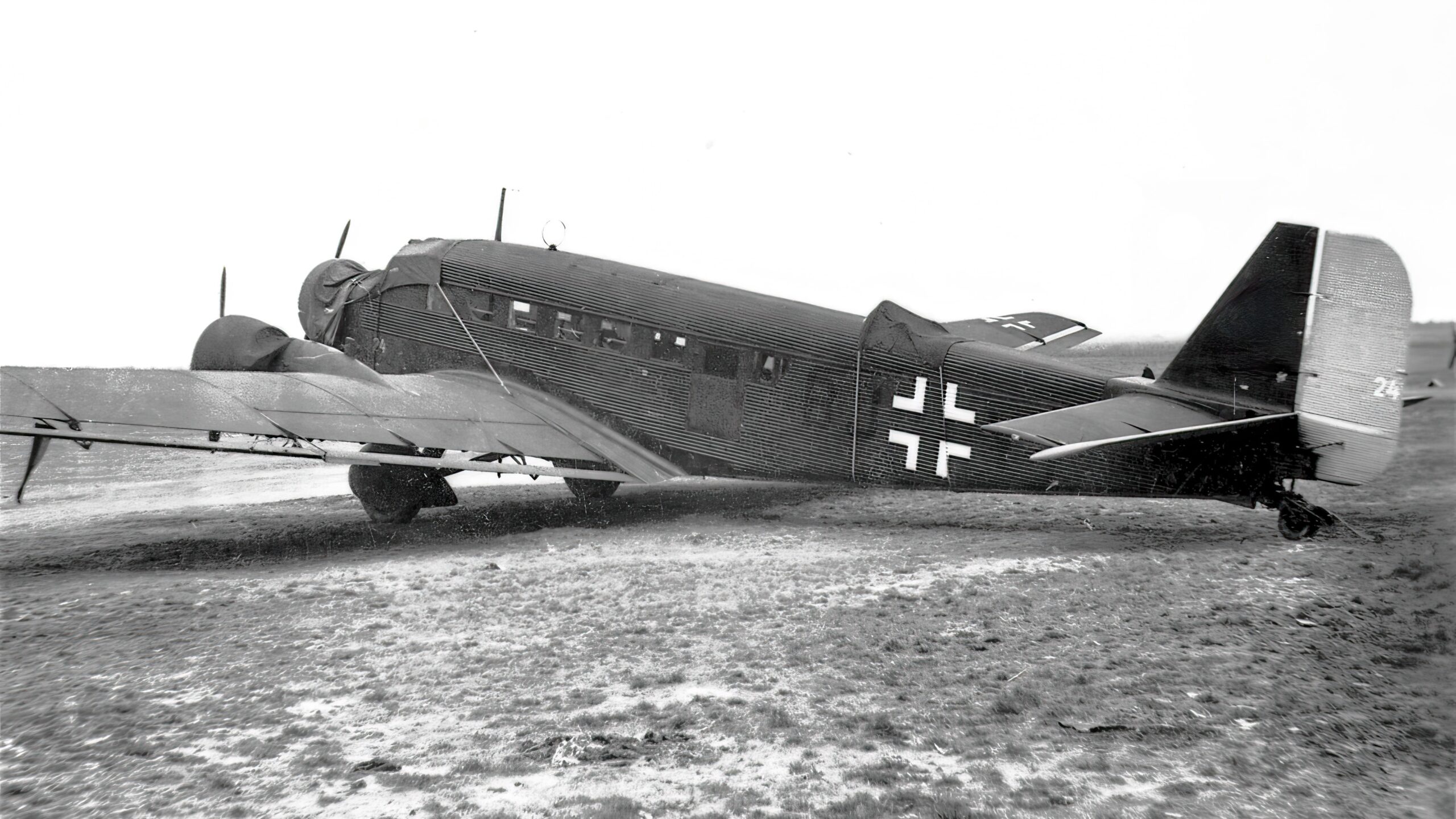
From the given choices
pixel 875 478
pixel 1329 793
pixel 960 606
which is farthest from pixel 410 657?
pixel 875 478

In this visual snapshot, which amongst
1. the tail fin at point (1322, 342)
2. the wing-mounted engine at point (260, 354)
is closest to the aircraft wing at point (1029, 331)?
the tail fin at point (1322, 342)

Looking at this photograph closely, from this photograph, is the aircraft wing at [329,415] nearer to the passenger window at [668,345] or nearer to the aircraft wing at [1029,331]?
the passenger window at [668,345]

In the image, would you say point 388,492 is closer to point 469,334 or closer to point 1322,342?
point 469,334

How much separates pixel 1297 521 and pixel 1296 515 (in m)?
0.04

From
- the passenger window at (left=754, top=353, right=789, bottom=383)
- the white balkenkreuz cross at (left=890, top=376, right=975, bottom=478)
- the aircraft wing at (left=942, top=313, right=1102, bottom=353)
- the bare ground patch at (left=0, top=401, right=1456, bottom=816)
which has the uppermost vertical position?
the aircraft wing at (left=942, top=313, right=1102, bottom=353)

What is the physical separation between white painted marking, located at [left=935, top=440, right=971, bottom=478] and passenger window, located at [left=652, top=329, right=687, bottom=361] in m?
2.85

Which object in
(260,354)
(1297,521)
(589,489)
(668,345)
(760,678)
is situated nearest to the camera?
(760,678)

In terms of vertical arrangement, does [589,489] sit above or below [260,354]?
below

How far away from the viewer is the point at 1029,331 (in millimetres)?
11641

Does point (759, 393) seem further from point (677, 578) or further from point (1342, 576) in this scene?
point (1342, 576)

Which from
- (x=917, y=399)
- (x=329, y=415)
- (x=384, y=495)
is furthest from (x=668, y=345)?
(x=329, y=415)

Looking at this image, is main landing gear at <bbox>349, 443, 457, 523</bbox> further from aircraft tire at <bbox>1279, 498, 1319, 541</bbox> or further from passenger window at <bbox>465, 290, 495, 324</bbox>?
aircraft tire at <bbox>1279, 498, 1319, 541</bbox>

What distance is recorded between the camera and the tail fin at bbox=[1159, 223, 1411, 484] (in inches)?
237

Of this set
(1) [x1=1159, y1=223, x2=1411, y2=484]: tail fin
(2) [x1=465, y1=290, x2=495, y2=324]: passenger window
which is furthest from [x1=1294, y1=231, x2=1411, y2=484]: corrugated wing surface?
(2) [x1=465, y1=290, x2=495, y2=324]: passenger window
